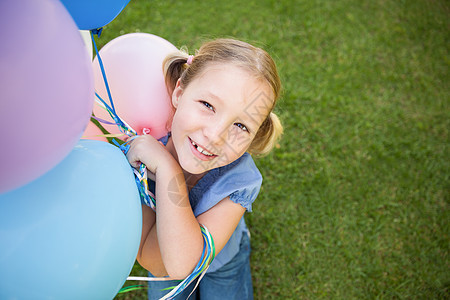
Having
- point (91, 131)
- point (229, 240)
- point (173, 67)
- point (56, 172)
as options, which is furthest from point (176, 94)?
point (229, 240)

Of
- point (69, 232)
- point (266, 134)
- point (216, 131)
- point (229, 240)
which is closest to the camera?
point (69, 232)

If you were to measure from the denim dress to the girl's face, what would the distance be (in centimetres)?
13

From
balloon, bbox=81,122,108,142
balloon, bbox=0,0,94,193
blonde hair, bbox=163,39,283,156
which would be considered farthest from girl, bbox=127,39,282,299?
balloon, bbox=0,0,94,193

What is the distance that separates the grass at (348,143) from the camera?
1988 millimetres

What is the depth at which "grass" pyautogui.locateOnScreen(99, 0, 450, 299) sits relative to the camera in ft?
6.52

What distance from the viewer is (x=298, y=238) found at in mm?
2059

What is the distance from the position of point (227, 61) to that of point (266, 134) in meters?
0.39

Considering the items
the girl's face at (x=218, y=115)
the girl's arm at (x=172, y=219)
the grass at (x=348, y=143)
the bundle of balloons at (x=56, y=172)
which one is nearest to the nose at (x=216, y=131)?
the girl's face at (x=218, y=115)

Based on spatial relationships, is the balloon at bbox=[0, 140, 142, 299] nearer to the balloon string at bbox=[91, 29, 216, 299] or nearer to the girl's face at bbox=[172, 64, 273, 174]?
the balloon string at bbox=[91, 29, 216, 299]

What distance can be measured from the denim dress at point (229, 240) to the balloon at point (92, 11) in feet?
1.97

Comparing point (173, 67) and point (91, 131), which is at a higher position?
point (173, 67)

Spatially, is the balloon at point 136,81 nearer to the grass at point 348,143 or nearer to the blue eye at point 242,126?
the blue eye at point 242,126

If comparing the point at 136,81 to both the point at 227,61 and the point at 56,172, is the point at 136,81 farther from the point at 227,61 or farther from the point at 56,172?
the point at 56,172

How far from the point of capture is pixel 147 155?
3.55 ft
